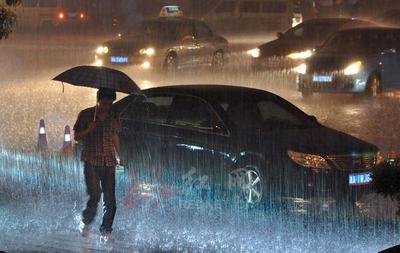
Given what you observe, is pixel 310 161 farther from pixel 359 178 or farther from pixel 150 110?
pixel 150 110

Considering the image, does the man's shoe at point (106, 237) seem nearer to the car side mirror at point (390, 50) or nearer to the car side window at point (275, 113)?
the car side window at point (275, 113)

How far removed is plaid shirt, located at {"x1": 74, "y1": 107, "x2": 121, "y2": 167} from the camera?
8.24 meters

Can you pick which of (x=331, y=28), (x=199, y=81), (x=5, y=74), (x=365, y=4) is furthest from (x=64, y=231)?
(x=365, y=4)

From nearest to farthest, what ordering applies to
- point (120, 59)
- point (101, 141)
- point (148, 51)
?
point (101, 141) → point (148, 51) → point (120, 59)

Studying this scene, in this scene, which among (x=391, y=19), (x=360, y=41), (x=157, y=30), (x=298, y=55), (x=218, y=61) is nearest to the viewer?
(x=360, y=41)

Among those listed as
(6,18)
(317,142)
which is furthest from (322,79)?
(6,18)

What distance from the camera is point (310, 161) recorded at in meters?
8.99

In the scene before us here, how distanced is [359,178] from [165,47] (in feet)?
51.6

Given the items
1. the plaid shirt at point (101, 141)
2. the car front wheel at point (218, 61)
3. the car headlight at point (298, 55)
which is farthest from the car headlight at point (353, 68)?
the plaid shirt at point (101, 141)

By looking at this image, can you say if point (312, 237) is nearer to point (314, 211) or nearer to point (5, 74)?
point (314, 211)

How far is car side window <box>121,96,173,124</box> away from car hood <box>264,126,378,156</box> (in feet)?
4.36

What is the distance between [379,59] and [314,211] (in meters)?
11.3

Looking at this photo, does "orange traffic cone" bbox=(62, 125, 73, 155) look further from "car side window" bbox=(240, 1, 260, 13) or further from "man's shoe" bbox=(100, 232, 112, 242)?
"car side window" bbox=(240, 1, 260, 13)

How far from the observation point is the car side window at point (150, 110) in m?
9.97
